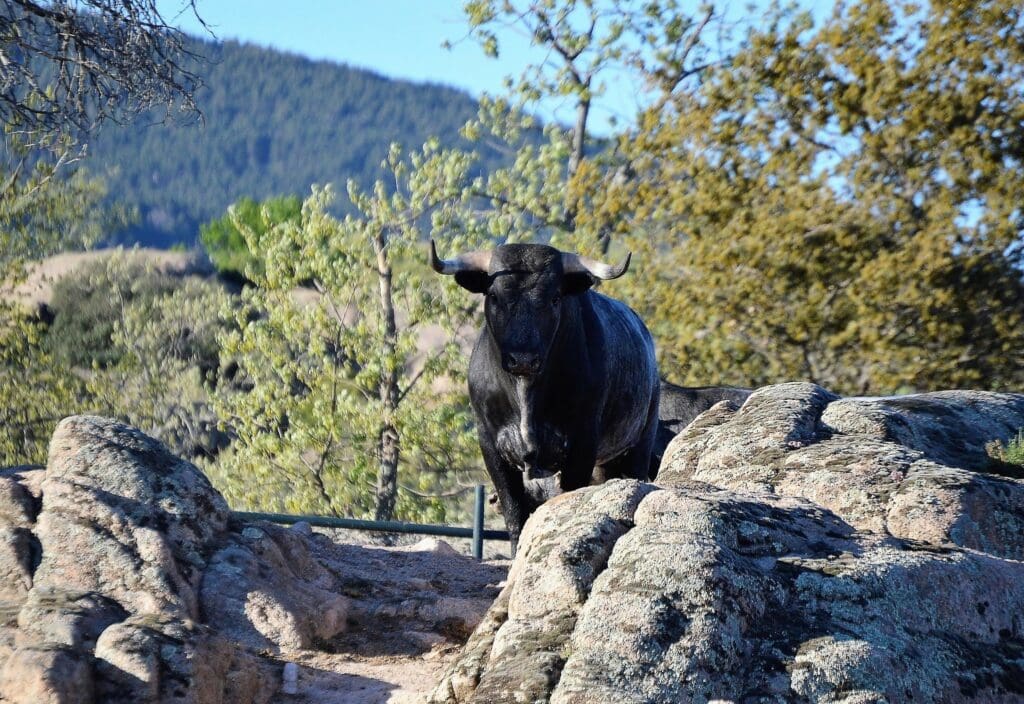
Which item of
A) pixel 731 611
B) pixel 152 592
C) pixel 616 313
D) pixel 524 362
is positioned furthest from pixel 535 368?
pixel 731 611

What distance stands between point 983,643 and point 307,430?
56.0ft

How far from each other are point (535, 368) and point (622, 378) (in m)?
1.73

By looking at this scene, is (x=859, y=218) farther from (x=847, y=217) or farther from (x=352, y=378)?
(x=352, y=378)

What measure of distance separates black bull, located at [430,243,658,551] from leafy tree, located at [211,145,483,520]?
11.4 meters

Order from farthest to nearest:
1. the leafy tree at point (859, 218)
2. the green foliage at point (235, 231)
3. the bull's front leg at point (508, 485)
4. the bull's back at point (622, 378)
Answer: the green foliage at point (235, 231) < the leafy tree at point (859, 218) < the bull's back at point (622, 378) < the bull's front leg at point (508, 485)

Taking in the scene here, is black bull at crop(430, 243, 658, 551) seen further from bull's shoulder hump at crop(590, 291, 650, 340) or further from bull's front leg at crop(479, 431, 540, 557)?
bull's shoulder hump at crop(590, 291, 650, 340)

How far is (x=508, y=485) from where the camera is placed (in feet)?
27.1

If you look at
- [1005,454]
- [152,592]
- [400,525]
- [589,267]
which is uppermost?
[589,267]

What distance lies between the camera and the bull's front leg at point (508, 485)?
27.1ft

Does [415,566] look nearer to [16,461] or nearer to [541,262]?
[541,262]

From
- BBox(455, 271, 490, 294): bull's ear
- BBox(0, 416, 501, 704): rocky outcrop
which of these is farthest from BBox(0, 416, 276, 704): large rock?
BBox(455, 271, 490, 294): bull's ear

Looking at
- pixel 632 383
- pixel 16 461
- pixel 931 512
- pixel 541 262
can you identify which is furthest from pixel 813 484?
pixel 16 461

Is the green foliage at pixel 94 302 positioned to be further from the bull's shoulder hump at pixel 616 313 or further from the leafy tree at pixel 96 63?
the bull's shoulder hump at pixel 616 313

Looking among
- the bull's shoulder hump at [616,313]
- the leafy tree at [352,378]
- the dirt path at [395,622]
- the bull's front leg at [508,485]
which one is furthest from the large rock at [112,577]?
the leafy tree at [352,378]
